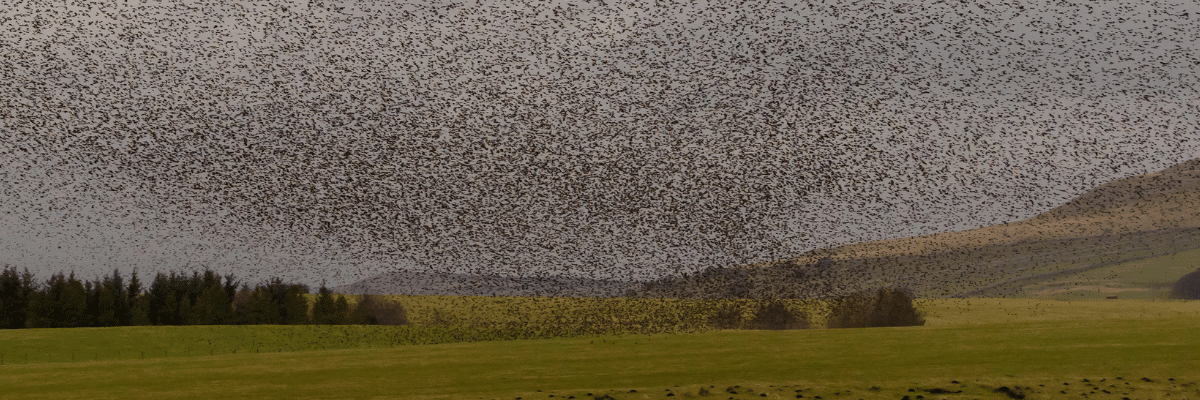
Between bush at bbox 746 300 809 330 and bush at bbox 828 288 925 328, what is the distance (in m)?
3.54

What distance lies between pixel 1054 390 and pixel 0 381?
32712 millimetres

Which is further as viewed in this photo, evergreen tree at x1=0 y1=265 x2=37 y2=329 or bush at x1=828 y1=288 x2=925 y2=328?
evergreen tree at x1=0 y1=265 x2=37 y2=329

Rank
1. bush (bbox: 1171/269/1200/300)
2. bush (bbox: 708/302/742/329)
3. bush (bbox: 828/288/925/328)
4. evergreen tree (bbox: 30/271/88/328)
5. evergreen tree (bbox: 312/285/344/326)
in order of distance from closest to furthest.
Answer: bush (bbox: 708/302/742/329)
bush (bbox: 828/288/925/328)
evergreen tree (bbox: 30/271/88/328)
evergreen tree (bbox: 312/285/344/326)
bush (bbox: 1171/269/1200/300)

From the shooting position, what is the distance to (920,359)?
31984 mm

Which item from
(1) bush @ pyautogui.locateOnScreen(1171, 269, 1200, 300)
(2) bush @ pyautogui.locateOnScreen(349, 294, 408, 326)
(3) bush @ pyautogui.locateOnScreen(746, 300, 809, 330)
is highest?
(2) bush @ pyautogui.locateOnScreen(349, 294, 408, 326)

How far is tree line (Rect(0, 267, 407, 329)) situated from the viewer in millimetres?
77812

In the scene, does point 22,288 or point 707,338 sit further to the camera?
point 22,288

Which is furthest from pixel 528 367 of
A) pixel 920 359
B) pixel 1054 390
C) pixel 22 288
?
pixel 22 288

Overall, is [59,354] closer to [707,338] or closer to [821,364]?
[707,338]

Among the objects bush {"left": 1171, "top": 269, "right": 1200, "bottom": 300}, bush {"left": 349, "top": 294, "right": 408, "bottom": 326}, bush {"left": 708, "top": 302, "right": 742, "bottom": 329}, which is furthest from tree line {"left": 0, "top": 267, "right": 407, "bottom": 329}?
bush {"left": 1171, "top": 269, "right": 1200, "bottom": 300}

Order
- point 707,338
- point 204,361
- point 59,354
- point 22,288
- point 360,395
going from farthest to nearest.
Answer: point 22,288
point 59,354
point 707,338
point 204,361
point 360,395

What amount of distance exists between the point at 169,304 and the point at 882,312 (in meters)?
62.4

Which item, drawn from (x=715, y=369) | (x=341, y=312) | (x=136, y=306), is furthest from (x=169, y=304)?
(x=715, y=369)

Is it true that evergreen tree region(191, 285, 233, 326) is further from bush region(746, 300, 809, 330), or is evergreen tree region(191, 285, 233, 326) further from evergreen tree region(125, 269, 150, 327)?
bush region(746, 300, 809, 330)
